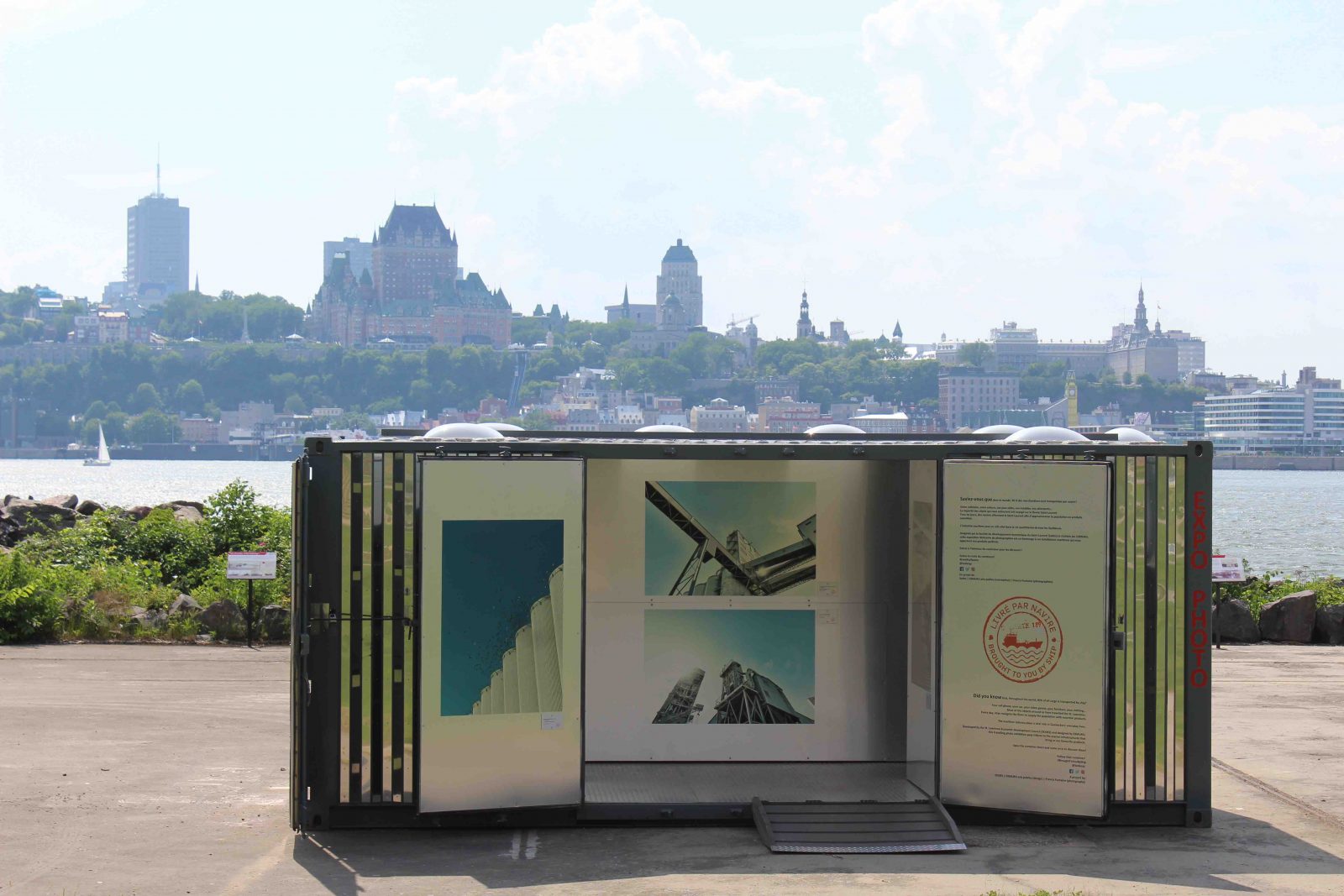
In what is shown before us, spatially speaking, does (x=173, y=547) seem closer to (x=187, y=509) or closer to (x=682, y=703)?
(x=187, y=509)

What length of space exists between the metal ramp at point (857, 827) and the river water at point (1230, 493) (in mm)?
23024

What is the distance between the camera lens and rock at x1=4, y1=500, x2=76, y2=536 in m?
31.2

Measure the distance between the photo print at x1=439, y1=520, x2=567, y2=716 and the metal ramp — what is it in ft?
4.99

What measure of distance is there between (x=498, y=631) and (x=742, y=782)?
2.27 meters

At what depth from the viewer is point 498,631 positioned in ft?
31.7

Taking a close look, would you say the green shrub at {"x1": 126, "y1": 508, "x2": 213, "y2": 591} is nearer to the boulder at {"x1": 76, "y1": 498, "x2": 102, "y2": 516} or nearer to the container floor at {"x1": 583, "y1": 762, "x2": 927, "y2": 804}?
the boulder at {"x1": 76, "y1": 498, "x2": 102, "y2": 516}

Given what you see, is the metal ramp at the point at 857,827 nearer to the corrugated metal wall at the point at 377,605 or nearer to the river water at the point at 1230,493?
the corrugated metal wall at the point at 377,605

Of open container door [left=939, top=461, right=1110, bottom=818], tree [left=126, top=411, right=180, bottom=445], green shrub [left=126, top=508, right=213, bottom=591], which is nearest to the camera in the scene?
open container door [left=939, top=461, right=1110, bottom=818]

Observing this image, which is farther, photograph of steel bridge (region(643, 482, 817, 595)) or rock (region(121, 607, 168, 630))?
Answer: rock (region(121, 607, 168, 630))

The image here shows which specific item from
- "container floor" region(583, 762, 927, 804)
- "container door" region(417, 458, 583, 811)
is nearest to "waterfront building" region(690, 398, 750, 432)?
"container floor" region(583, 762, 927, 804)

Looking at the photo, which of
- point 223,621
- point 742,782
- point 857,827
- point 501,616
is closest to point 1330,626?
point 742,782

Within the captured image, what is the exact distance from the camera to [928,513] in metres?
10.8

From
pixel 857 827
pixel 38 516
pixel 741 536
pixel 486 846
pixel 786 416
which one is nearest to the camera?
pixel 486 846

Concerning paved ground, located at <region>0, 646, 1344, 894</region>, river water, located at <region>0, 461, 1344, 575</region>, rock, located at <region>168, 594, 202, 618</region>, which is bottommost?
river water, located at <region>0, 461, 1344, 575</region>
